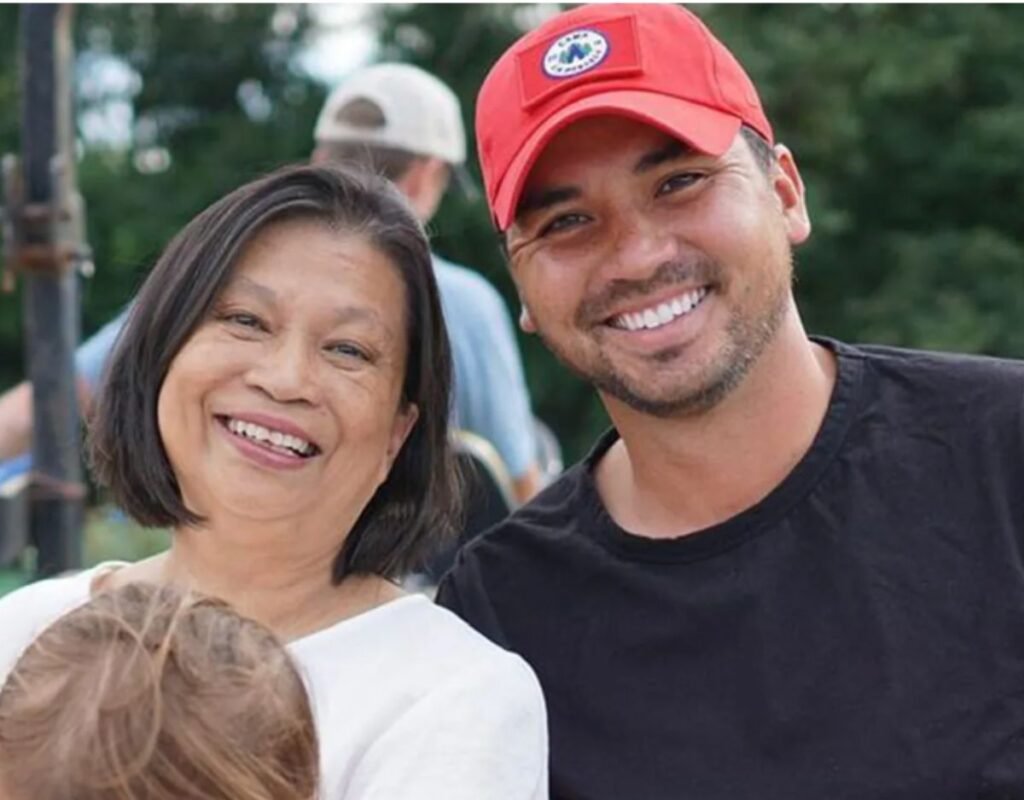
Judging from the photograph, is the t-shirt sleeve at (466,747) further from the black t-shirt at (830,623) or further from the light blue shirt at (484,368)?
the light blue shirt at (484,368)

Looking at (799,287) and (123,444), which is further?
(799,287)

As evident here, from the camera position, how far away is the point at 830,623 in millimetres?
1859

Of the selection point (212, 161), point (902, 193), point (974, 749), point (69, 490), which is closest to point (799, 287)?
point (902, 193)

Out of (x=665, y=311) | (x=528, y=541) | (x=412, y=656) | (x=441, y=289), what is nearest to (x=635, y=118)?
(x=665, y=311)

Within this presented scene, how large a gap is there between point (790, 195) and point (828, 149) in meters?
11.9

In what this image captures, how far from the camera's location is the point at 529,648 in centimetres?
200

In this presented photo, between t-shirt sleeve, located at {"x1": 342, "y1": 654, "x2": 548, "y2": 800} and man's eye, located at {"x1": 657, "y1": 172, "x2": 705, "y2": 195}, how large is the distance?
520 mm

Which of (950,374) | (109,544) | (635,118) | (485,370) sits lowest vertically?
(109,544)

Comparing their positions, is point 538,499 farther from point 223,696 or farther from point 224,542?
point 223,696

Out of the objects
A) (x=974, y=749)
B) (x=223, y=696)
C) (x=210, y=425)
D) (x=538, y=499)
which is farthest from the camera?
(x=538, y=499)

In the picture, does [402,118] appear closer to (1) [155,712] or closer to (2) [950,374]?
(2) [950,374]

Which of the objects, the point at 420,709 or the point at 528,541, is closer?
the point at 420,709

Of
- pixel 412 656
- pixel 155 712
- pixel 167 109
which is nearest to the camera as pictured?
pixel 155 712

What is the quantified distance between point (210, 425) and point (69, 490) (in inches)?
40.6
